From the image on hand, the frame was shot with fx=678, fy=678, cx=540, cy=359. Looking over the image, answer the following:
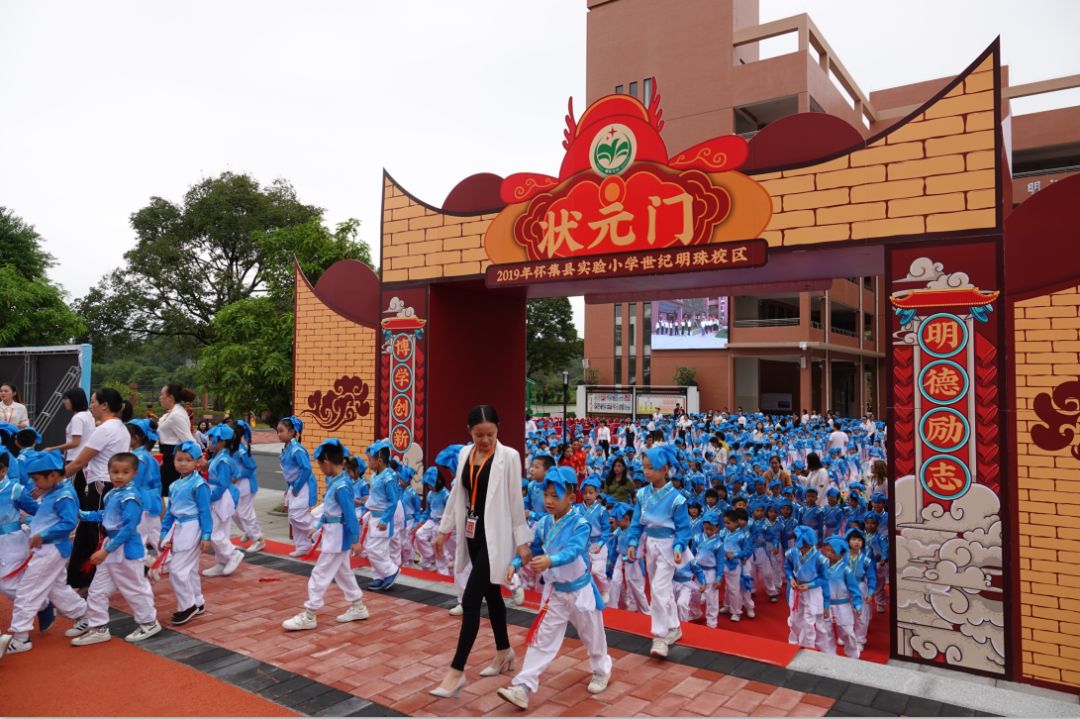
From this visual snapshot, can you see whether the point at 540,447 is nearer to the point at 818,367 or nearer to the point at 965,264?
the point at 965,264

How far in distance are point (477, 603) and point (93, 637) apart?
10.4 ft

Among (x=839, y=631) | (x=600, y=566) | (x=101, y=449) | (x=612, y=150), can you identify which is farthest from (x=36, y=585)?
(x=839, y=631)

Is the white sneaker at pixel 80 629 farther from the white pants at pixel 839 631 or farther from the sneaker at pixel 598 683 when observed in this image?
the white pants at pixel 839 631

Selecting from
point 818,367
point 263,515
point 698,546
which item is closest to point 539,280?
point 698,546

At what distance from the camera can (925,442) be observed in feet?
18.8

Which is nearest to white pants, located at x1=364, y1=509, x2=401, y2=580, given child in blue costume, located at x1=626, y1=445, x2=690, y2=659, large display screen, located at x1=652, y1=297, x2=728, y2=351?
child in blue costume, located at x1=626, y1=445, x2=690, y2=659

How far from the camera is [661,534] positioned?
17.9ft

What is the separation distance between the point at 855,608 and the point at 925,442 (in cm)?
188

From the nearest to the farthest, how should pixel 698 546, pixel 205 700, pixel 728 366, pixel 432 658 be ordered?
pixel 205 700 → pixel 432 658 → pixel 698 546 → pixel 728 366

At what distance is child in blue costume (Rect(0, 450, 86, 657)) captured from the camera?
16.3 feet

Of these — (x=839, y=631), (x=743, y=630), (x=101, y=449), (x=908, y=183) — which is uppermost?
(x=908, y=183)

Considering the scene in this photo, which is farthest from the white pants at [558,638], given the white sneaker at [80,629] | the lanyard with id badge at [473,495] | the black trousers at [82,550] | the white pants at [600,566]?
the black trousers at [82,550]

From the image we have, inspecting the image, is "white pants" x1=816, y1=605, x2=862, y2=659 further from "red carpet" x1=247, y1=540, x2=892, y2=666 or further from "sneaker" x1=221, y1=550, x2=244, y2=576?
"sneaker" x1=221, y1=550, x2=244, y2=576

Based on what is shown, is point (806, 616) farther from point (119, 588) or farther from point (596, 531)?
point (119, 588)
